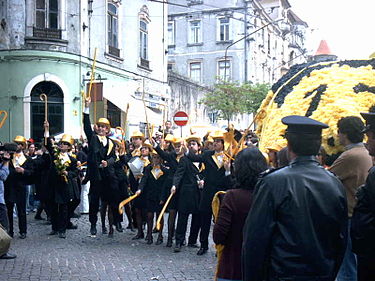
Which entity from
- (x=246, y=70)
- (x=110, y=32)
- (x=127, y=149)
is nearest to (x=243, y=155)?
(x=127, y=149)

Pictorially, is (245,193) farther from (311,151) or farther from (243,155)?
(311,151)

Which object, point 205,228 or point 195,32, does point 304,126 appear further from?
point 195,32

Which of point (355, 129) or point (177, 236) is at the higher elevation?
point (355, 129)

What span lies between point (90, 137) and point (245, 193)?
558 cm

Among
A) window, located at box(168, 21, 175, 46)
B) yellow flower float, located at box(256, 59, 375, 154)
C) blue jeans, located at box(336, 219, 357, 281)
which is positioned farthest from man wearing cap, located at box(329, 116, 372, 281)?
window, located at box(168, 21, 175, 46)

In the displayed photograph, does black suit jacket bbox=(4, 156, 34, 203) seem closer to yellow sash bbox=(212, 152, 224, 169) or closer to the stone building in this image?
yellow sash bbox=(212, 152, 224, 169)

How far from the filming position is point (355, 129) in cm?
474

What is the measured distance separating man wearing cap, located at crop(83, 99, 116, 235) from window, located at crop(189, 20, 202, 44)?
31.5 metres

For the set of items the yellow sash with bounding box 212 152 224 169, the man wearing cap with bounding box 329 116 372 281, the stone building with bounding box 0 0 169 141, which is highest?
the stone building with bounding box 0 0 169 141

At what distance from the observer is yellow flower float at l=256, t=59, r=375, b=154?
17.4 feet

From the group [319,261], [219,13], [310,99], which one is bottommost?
[319,261]

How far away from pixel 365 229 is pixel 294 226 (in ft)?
2.89

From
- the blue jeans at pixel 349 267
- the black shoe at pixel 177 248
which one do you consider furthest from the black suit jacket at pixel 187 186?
the blue jeans at pixel 349 267

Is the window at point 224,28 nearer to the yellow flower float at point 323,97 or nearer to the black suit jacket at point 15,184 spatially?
the black suit jacket at point 15,184
